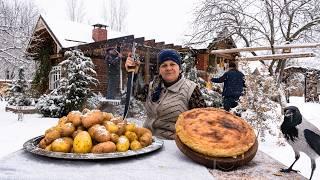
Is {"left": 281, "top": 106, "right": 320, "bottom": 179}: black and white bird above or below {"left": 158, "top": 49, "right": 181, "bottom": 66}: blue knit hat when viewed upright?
below

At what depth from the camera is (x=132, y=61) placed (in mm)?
2436

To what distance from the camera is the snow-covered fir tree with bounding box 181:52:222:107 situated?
11156 mm

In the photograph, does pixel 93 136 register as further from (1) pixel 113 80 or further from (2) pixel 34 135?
(1) pixel 113 80

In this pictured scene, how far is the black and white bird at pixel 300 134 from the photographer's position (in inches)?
59.3

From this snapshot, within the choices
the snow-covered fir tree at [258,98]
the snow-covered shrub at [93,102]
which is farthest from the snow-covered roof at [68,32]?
the snow-covered fir tree at [258,98]

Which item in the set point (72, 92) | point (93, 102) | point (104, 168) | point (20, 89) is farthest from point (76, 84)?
point (104, 168)

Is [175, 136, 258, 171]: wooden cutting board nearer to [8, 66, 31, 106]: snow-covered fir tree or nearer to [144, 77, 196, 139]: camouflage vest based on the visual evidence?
[144, 77, 196, 139]: camouflage vest

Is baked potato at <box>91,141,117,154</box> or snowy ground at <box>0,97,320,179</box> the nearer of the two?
baked potato at <box>91,141,117,154</box>

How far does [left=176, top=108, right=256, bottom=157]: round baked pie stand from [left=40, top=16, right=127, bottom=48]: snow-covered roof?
15.2 m

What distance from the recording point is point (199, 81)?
11438 mm

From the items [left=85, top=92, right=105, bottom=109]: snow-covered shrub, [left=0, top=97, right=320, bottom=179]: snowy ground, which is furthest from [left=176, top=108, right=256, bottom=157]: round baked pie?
[left=85, top=92, right=105, bottom=109]: snow-covered shrub

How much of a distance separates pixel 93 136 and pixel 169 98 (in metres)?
1.09

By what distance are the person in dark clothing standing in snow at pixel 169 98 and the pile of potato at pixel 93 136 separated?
2.38 feet

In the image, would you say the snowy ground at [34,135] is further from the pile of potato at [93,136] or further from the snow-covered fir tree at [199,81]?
the pile of potato at [93,136]
